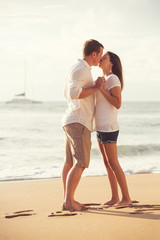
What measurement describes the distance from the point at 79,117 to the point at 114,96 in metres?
0.48

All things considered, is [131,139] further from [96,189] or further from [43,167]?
[96,189]

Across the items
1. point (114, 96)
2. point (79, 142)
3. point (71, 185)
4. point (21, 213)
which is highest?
point (114, 96)

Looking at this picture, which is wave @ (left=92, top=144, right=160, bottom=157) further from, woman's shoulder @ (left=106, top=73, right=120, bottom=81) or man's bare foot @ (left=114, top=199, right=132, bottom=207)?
woman's shoulder @ (left=106, top=73, right=120, bottom=81)

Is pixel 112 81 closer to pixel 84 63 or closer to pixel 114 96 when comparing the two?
pixel 114 96

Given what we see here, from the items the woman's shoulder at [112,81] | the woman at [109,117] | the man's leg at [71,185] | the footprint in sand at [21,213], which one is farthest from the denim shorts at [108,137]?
the footprint in sand at [21,213]

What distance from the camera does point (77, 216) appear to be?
12.0ft

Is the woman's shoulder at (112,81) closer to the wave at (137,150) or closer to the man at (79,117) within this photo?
the man at (79,117)

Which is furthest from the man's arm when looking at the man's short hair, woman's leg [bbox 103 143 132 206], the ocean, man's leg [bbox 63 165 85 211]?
the ocean

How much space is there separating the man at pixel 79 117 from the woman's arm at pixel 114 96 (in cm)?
14

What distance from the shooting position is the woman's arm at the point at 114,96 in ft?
13.2

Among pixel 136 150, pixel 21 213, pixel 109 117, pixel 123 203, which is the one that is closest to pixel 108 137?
pixel 109 117

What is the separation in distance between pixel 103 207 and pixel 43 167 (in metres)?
4.65

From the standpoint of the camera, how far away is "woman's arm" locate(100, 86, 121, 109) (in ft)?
13.2

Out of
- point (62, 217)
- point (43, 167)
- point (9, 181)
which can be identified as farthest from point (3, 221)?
point (43, 167)
